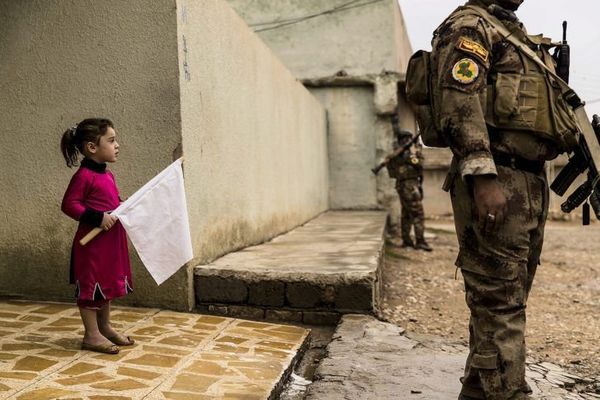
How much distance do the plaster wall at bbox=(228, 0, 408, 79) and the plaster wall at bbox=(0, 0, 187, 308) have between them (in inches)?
278

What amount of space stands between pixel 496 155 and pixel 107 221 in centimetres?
163

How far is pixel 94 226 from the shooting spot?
2.71 m

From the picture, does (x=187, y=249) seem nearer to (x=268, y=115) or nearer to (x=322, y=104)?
(x=268, y=115)

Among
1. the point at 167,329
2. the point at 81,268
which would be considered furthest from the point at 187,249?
the point at 167,329

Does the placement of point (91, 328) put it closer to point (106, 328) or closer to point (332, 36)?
point (106, 328)

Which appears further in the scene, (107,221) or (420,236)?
(420,236)

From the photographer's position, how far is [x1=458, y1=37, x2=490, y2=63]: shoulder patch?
6.98 feet

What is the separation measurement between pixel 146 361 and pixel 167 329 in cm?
56

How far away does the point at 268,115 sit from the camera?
617cm

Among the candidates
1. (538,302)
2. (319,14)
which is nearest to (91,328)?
(538,302)

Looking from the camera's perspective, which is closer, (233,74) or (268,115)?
(233,74)

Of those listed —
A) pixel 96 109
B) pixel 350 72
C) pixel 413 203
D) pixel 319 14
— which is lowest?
pixel 413 203

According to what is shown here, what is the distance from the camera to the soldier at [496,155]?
2123 mm

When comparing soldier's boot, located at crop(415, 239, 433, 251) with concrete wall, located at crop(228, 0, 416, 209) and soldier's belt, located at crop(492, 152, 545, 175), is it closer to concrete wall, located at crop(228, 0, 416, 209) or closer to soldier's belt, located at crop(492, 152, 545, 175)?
Result: concrete wall, located at crop(228, 0, 416, 209)
